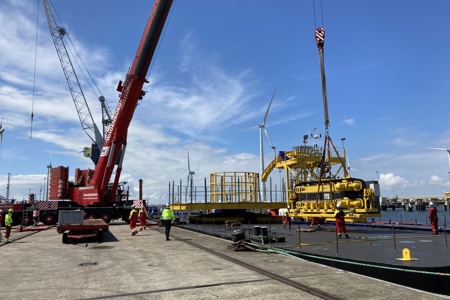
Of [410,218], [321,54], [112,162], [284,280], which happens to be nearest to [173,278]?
[284,280]

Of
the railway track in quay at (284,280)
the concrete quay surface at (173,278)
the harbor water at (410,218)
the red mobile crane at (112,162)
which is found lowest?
the harbor water at (410,218)

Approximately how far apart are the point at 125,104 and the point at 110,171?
200 inches

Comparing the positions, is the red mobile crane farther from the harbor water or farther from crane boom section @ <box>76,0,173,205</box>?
the harbor water

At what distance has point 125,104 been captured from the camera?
24516 mm

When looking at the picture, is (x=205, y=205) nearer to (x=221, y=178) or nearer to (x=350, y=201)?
(x=221, y=178)

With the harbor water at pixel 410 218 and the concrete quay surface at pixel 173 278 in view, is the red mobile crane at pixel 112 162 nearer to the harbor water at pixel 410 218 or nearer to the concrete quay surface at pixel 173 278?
the concrete quay surface at pixel 173 278

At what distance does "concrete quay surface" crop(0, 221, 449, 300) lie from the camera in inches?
253

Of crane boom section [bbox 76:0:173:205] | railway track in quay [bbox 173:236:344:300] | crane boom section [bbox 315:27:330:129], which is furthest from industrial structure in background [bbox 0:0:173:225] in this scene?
railway track in quay [bbox 173:236:344:300]

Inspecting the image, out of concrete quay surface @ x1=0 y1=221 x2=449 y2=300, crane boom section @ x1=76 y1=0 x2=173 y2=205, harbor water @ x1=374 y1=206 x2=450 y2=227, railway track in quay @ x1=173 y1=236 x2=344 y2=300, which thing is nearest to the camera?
railway track in quay @ x1=173 y1=236 x2=344 y2=300

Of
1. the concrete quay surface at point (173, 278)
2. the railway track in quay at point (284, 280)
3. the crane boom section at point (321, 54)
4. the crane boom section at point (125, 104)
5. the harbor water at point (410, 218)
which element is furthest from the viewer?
the harbor water at point (410, 218)

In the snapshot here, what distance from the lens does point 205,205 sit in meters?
26.8

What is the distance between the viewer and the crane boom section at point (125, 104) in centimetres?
2273

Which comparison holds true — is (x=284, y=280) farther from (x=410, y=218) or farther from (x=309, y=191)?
(x=410, y=218)

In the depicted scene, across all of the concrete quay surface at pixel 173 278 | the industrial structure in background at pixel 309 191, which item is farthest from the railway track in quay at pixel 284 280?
the industrial structure in background at pixel 309 191
